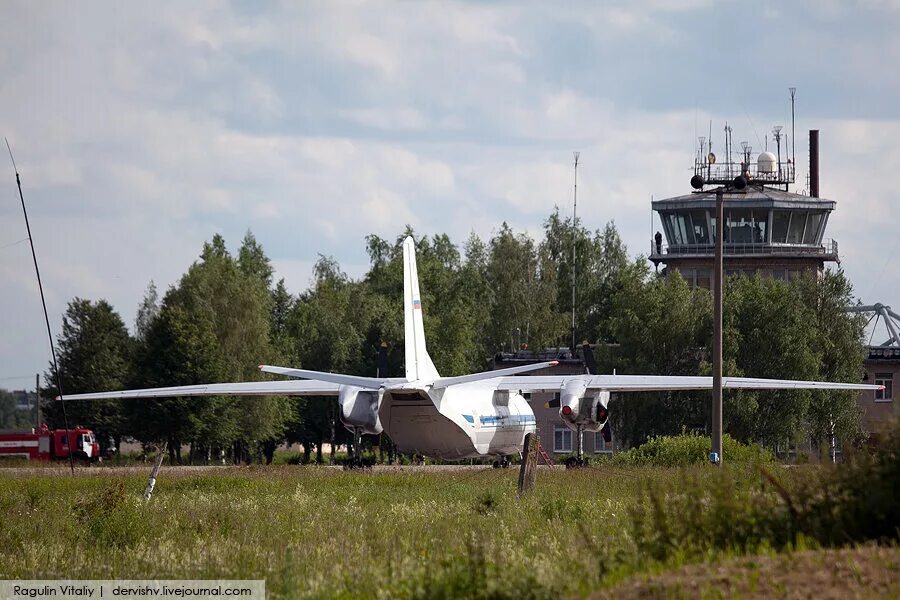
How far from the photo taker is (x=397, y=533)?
18719 mm

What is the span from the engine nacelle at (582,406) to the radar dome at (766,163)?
42.0m

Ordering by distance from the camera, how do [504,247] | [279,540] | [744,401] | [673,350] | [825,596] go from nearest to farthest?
1. [825,596]
2. [279,540]
3. [744,401]
4. [673,350]
5. [504,247]

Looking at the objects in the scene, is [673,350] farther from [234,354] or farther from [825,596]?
[825,596]

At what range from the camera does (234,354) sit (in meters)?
67.2

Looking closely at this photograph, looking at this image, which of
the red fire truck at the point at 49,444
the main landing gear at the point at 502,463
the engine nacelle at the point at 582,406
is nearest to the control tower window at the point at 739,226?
the main landing gear at the point at 502,463

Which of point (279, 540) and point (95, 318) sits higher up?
point (95, 318)

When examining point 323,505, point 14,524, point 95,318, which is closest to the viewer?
point 14,524

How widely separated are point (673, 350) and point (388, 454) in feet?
54.2

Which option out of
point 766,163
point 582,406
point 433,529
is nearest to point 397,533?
point 433,529

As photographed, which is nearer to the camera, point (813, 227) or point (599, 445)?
point (599, 445)

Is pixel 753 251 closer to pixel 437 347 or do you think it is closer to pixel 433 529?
pixel 437 347

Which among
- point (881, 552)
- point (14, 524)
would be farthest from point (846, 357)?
point (881, 552)

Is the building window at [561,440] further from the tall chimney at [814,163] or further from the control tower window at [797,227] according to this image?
the tall chimney at [814,163]

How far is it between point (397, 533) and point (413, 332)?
59.6 feet
